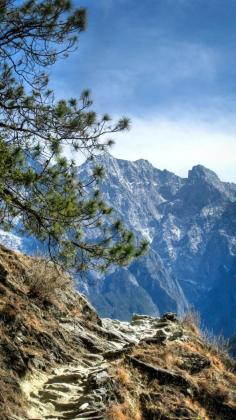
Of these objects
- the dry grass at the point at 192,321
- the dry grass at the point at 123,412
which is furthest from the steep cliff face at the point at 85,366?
the dry grass at the point at 192,321

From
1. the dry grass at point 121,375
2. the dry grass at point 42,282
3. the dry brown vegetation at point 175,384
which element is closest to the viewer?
the dry brown vegetation at point 175,384

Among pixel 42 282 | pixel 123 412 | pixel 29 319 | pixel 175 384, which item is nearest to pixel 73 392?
pixel 123 412

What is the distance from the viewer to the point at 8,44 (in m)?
14.0

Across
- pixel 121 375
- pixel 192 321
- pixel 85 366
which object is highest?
pixel 192 321

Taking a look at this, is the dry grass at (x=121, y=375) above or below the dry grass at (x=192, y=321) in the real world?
below

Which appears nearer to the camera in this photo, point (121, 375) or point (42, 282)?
point (121, 375)

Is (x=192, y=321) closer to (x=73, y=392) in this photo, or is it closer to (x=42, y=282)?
(x=42, y=282)

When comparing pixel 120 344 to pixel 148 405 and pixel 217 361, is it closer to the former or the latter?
pixel 217 361

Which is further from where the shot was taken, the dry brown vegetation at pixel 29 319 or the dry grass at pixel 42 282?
the dry grass at pixel 42 282

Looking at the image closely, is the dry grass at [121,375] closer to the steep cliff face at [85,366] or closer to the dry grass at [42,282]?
the steep cliff face at [85,366]

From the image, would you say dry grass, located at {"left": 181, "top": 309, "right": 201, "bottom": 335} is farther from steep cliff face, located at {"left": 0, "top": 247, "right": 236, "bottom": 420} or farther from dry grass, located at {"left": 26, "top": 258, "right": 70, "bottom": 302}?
dry grass, located at {"left": 26, "top": 258, "right": 70, "bottom": 302}

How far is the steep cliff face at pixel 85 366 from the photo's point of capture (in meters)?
11.9

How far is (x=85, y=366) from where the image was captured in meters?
15.0

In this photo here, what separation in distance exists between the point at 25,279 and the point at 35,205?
470 centimetres
